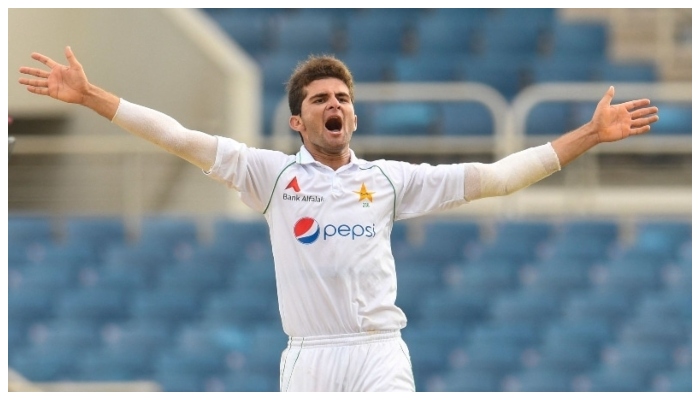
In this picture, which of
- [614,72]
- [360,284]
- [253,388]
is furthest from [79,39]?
[360,284]

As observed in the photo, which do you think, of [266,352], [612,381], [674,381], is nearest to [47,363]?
[266,352]

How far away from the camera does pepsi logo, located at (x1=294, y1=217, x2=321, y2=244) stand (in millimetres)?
6055

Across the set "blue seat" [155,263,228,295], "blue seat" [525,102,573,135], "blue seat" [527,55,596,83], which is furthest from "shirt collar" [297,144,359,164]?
"blue seat" [527,55,596,83]

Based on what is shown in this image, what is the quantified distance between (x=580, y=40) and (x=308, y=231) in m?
10.5

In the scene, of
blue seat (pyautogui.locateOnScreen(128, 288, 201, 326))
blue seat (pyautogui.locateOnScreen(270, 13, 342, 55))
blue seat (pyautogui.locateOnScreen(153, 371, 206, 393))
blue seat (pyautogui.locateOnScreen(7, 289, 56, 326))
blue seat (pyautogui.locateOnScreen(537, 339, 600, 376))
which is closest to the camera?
blue seat (pyautogui.locateOnScreen(153, 371, 206, 393))

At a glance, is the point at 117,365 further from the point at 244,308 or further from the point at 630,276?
the point at 630,276

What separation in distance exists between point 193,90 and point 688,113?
4483 millimetres

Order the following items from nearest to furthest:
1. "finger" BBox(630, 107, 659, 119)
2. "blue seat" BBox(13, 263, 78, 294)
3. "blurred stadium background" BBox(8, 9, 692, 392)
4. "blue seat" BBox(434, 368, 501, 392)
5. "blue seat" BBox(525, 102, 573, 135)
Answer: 1. "finger" BBox(630, 107, 659, 119)
2. "blue seat" BBox(434, 368, 501, 392)
3. "blurred stadium background" BBox(8, 9, 692, 392)
4. "blue seat" BBox(13, 263, 78, 294)
5. "blue seat" BBox(525, 102, 573, 135)

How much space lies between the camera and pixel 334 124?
6098 millimetres

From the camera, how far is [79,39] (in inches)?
552

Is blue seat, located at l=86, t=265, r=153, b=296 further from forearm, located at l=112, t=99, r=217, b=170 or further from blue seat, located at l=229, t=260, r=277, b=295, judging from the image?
forearm, located at l=112, t=99, r=217, b=170

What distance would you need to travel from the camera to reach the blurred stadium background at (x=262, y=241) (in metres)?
12.3

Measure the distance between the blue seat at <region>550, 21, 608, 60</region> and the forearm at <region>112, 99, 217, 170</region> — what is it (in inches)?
405
